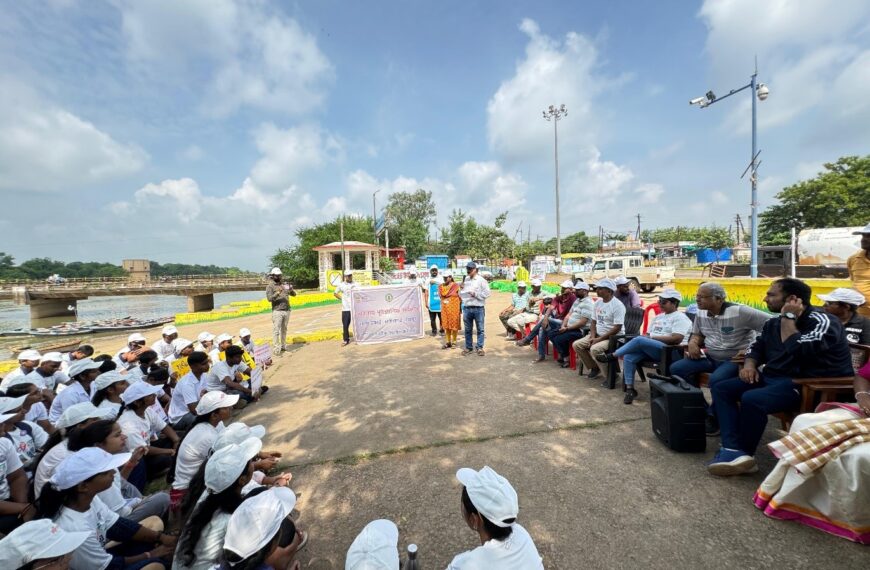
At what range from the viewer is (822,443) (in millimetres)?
2123

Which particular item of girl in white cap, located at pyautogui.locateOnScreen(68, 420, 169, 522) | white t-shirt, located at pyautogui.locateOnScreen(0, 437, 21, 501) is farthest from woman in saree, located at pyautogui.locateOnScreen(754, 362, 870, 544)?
white t-shirt, located at pyautogui.locateOnScreen(0, 437, 21, 501)

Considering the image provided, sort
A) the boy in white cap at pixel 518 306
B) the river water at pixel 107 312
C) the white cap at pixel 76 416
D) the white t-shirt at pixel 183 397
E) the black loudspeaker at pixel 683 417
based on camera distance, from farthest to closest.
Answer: the river water at pixel 107 312 < the boy in white cap at pixel 518 306 < the white t-shirt at pixel 183 397 < the black loudspeaker at pixel 683 417 < the white cap at pixel 76 416

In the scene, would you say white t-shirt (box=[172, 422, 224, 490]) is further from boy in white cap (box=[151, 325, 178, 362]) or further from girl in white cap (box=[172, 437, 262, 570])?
boy in white cap (box=[151, 325, 178, 362])

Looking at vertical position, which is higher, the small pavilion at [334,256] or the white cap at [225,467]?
the small pavilion at [334,256]

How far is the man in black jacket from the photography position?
2.72 metres

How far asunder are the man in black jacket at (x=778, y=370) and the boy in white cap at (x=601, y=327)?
6.07ft

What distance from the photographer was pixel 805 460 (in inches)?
84.3

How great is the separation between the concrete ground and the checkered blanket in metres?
0.43

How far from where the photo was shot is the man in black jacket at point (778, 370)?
2.72 metres

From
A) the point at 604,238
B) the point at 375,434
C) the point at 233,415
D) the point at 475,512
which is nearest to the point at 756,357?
the point at 475,512

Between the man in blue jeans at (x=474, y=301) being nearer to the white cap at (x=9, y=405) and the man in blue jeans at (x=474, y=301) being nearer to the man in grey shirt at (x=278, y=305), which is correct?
the man in grey shirt at (x=278, y=305)

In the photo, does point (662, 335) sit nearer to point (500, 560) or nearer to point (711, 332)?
point (711, 332)

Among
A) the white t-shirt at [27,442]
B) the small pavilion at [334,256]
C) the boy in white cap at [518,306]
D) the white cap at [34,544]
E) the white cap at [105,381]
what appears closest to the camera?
the white cap at [34,544]

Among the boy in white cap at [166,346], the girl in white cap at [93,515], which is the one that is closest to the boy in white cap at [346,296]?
the boy in white cap at [166,346]
